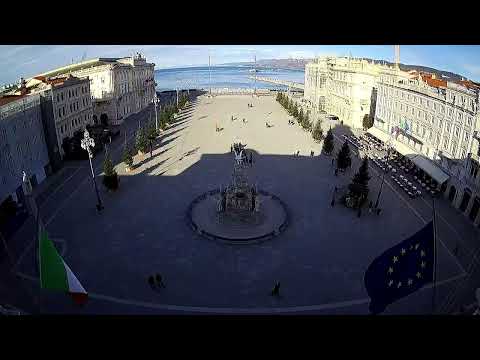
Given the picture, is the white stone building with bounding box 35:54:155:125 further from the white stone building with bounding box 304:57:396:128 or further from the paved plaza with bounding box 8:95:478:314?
the white stone building with bounding box 304:57:396:128

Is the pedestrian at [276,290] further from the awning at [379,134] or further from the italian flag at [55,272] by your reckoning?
the awning at [379,134]

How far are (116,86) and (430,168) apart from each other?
45516mm

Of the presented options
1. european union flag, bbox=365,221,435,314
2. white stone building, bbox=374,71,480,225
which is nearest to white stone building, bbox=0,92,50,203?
european union flag, bbox=365,221,435,314

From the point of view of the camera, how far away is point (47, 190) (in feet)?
101

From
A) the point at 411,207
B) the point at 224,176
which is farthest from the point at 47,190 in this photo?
the point at 411,207

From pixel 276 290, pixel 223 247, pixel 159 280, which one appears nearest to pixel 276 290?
pixel 276 290

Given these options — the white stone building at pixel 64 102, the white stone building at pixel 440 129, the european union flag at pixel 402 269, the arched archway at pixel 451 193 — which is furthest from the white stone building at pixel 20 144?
the arched archway at pixel 451 193

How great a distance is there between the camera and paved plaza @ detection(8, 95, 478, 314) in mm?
18500

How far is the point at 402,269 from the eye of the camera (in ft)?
35.9
